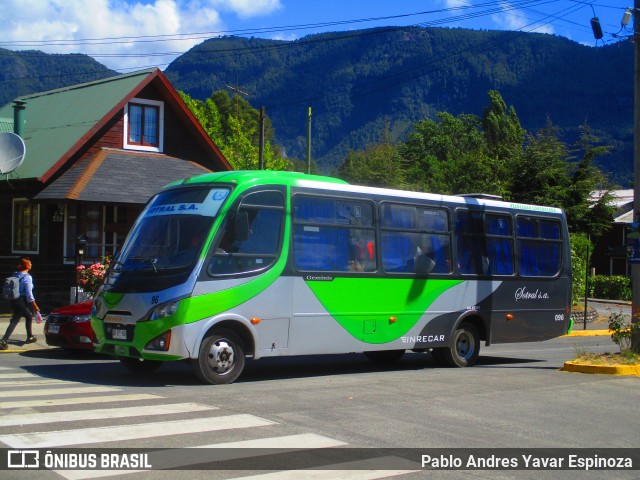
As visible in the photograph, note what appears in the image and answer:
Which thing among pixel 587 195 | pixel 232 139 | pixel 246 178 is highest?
pixel 232 139

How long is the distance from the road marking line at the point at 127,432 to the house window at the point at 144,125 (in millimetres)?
19799

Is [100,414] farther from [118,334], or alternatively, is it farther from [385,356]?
[385,356]

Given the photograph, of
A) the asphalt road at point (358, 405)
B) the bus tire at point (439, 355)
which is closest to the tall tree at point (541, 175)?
the bus tire at point (439, 355)

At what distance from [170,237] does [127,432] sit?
456 cm

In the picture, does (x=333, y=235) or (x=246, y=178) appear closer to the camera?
(x=246, y=178)

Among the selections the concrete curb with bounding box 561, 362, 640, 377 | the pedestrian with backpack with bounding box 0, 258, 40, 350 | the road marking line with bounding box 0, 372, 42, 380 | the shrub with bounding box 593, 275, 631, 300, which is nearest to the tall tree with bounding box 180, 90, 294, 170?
the shrub with bounding box 593, 275, 631, 300

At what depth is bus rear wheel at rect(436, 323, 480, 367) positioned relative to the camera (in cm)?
1575

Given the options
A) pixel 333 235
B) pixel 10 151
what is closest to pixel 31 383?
pixel 333 235

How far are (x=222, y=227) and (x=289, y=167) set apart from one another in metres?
57.3

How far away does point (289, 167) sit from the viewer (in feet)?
227

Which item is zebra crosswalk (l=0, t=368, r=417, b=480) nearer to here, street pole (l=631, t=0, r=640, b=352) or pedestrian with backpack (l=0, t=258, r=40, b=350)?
pedestrian with backpack (l=0, t=258, r=40, b=350)

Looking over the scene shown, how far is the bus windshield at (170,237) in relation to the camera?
11.9 metres

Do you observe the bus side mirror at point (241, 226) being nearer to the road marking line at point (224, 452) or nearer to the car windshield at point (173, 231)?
the car windshield at point (173, 231)

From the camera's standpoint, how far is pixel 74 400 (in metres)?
10.1
